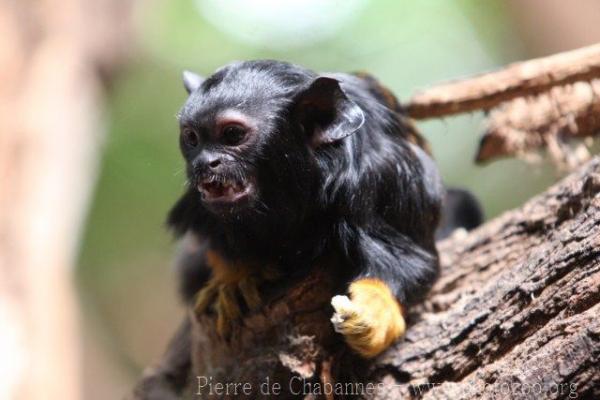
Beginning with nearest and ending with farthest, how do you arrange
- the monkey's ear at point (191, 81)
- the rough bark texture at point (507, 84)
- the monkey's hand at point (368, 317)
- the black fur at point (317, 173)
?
the monkey's hand at point (368, 317) → the black fur at point (317, 173) → the monkey's ear at point (191, 81) → the rough bark texture at point (507, 84)

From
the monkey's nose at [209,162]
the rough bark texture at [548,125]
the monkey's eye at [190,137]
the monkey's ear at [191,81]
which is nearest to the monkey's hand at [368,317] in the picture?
the monkey's nose at [209,162]

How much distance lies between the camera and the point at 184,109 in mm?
2896

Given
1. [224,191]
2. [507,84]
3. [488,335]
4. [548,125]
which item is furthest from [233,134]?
[548,125]

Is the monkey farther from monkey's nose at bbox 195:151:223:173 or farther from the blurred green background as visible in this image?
the blurred green background

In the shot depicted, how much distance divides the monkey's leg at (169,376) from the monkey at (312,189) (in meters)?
0.89

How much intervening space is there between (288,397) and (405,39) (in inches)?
307

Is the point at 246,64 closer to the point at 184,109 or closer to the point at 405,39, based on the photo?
the point at 184,109

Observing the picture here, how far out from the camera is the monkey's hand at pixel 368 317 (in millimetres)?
2701

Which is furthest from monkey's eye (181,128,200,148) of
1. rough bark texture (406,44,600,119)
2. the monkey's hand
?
rough bark texture (406,44,600,119)

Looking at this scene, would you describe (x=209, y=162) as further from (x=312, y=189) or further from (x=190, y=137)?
(x=312, y=189)

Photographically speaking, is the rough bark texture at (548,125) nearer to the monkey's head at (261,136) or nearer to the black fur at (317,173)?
the black fur at (317,173)

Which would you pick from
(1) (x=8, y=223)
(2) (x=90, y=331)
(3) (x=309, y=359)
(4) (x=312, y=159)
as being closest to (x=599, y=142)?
(4) (x=312, y=159)

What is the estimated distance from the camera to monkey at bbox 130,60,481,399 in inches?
110

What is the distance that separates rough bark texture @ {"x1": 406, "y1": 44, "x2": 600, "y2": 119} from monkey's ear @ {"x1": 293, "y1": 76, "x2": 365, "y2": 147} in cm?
102
